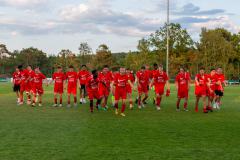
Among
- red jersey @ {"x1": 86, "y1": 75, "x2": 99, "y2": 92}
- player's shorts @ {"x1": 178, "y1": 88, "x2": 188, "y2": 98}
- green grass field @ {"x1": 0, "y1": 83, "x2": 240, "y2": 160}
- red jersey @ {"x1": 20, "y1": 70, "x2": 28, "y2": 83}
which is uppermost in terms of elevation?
red jersey @ {"x1": 20, "y1": 70, "x2": 28, "y2": 83}

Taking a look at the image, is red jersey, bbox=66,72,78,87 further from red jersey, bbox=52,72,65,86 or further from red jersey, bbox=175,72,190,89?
red jersey, bbox=175,72,190,89

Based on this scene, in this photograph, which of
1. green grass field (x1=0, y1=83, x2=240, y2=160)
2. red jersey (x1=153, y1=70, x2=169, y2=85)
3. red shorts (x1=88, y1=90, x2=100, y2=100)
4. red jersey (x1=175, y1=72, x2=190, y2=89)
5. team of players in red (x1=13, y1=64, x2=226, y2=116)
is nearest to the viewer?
green grass field (x1=0, y1=83, x2=240, y2=160)

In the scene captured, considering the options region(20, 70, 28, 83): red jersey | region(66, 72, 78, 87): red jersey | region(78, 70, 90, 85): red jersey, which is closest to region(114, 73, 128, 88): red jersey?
region(66, 72, 78, 87): red jersey

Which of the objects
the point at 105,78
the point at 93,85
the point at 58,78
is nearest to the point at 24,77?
the point at 58,78

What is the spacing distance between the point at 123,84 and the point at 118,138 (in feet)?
18.5

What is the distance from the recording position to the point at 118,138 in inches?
392

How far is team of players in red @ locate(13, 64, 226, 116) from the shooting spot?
52.3 feet

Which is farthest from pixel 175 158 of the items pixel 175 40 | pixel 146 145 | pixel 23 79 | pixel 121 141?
pixel 175 40

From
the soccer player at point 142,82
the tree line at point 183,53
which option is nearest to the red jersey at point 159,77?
the soccer player at point 142,82

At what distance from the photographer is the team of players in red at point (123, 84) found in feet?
52.3

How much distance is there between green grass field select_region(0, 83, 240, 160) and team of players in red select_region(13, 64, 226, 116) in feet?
6.30

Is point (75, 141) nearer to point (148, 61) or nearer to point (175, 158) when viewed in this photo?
point (175, 158)

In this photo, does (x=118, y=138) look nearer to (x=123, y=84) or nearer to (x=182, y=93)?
(x=123, y=84)

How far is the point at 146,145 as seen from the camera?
9.02 metres
